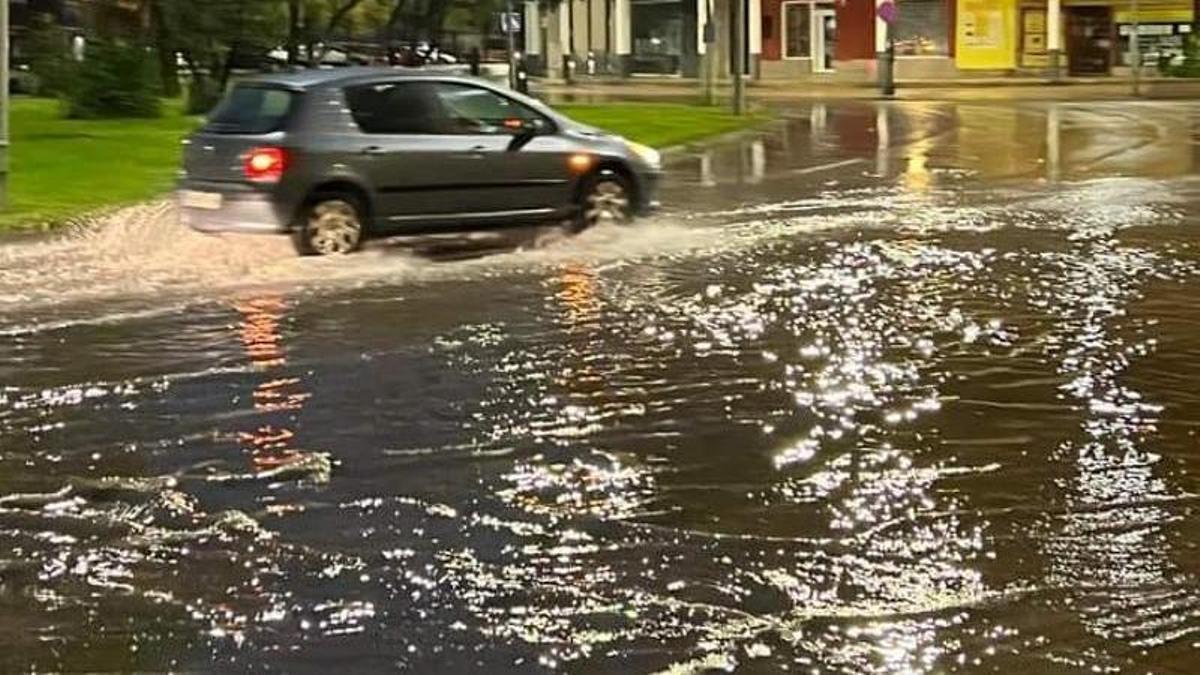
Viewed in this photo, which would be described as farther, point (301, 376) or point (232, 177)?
point (232, 177)

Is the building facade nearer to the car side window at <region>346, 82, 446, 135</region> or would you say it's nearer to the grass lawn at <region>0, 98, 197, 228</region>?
the grass lawn at <region>0, 98, 197, 228</region>

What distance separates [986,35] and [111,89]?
127 ft

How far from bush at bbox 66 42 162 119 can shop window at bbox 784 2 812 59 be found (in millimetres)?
39224

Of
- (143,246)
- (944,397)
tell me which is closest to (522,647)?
(944,397)

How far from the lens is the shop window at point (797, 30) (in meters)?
68.8

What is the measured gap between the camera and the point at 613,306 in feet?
39.6

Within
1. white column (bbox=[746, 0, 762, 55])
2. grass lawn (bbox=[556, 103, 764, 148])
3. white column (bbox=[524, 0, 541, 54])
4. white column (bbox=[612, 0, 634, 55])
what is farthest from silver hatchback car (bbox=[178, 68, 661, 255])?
white column (bbox=[524, 0, 541, 54])

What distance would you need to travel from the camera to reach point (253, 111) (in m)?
14.6

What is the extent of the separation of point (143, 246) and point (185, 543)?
30.3 ft

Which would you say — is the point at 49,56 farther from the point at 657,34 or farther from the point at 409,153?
the point at 657,34

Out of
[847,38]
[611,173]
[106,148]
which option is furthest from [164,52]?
[847,38]

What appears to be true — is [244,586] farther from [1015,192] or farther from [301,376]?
[1015,192]

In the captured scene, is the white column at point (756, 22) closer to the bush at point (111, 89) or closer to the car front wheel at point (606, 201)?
the bush at point (111, 89)

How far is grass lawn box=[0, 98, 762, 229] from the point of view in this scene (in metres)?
18.6
